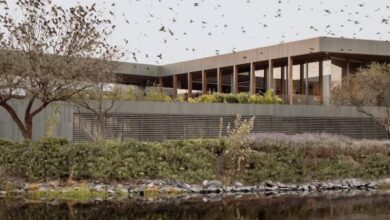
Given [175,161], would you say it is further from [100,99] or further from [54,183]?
[100,99]

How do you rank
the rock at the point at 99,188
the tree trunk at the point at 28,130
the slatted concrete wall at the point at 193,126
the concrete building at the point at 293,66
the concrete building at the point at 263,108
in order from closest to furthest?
the rock at the point at 99,188, the tree trunk at the point at 28,130, the concrete building at the point at 263,108, the slatted concrete wall at the point at 193,126, the concrete building at the point at 293,66

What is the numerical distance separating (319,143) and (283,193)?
3.41 meters

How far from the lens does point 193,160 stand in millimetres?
17234

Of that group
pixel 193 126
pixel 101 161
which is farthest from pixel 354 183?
pixel 193 126

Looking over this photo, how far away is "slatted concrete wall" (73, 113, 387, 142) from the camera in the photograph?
22.5 meters

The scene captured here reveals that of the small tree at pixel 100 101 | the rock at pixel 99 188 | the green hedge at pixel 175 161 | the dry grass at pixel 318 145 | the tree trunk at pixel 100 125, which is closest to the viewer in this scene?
the rock at pixel 99 188

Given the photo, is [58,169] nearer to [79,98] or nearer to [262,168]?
[79,98]

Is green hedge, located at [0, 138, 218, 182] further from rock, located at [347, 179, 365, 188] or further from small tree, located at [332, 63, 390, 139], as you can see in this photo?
small tree, located at [332, 63, 390, 139]

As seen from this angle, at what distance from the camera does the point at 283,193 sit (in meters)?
16.2

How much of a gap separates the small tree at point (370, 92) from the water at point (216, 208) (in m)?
10.4

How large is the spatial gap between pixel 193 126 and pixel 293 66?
1162cm

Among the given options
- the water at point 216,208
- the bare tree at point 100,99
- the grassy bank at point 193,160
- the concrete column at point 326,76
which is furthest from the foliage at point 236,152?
the concrete column at point 326,76

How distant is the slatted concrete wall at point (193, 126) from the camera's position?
73.7ft

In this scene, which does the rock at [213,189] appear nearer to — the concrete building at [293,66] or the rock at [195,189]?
the rock at [195,189]
